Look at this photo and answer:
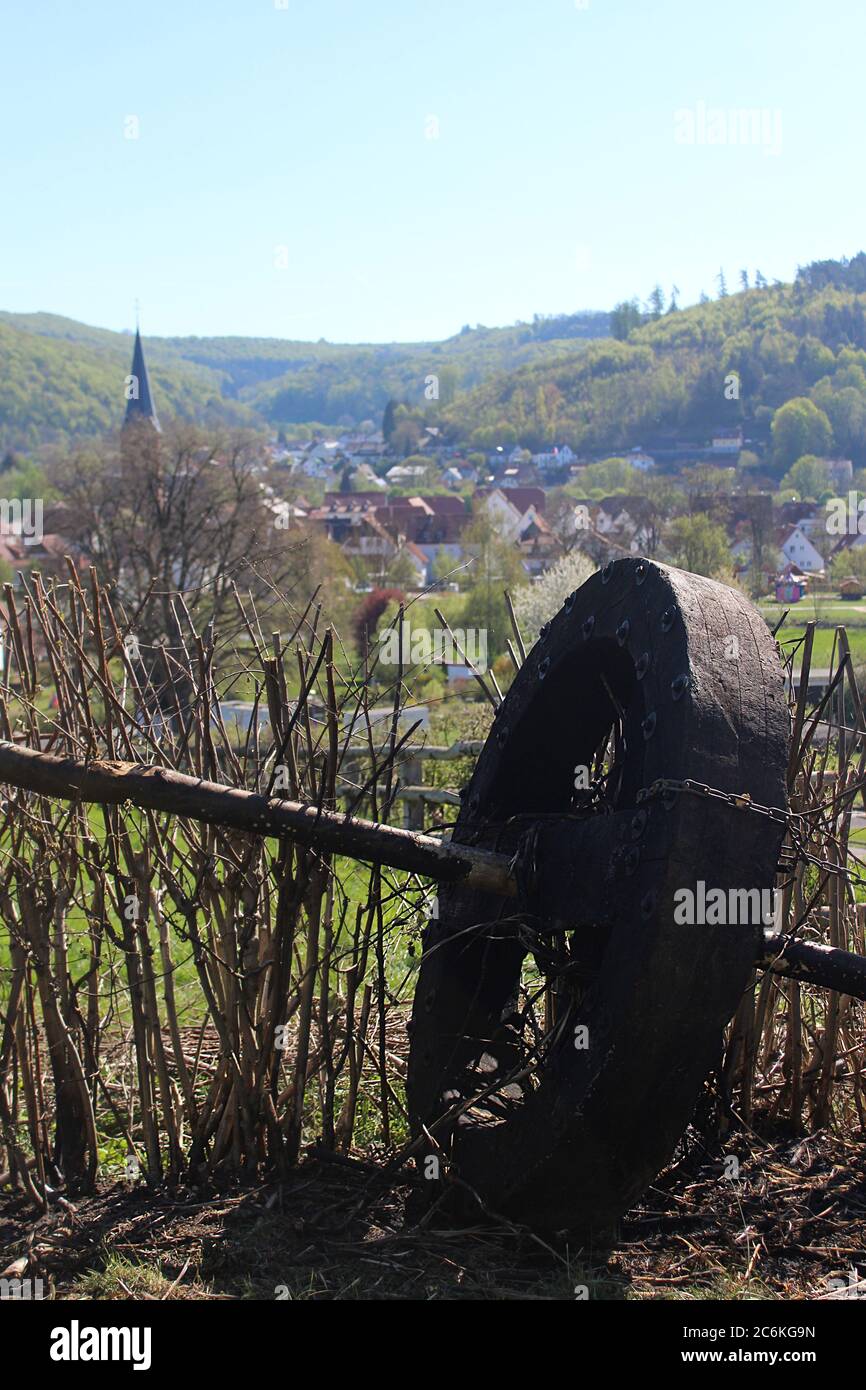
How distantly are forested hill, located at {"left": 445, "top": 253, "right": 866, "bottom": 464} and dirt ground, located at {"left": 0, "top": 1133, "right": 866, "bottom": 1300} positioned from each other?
12599cm

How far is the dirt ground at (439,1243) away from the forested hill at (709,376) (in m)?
126

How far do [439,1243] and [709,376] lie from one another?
146 meters

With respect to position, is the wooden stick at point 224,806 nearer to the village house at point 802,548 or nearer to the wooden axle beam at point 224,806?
the wooden axle beam at point 224,806

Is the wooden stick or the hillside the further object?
the hillside

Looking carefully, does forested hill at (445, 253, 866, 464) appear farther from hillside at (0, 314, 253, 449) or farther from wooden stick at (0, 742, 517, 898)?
wooden stick at (0, 742, 517, 898)

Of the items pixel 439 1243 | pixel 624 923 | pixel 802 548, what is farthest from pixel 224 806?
pixel 802 548

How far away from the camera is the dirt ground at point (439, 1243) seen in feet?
11.1

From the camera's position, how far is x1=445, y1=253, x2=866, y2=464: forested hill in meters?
131

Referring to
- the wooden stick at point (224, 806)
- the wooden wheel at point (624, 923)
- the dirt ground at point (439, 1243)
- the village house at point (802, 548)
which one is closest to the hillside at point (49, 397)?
the village house at point (802, 548)

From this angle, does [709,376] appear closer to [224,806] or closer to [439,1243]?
[224,806]

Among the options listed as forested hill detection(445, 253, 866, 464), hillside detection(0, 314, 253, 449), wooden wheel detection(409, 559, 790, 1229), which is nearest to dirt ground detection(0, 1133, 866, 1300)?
wooden wheel detection(409, 559, 790, 1229)

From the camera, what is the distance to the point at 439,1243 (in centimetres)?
363

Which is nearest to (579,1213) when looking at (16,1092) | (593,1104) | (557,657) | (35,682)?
(593,1104)
